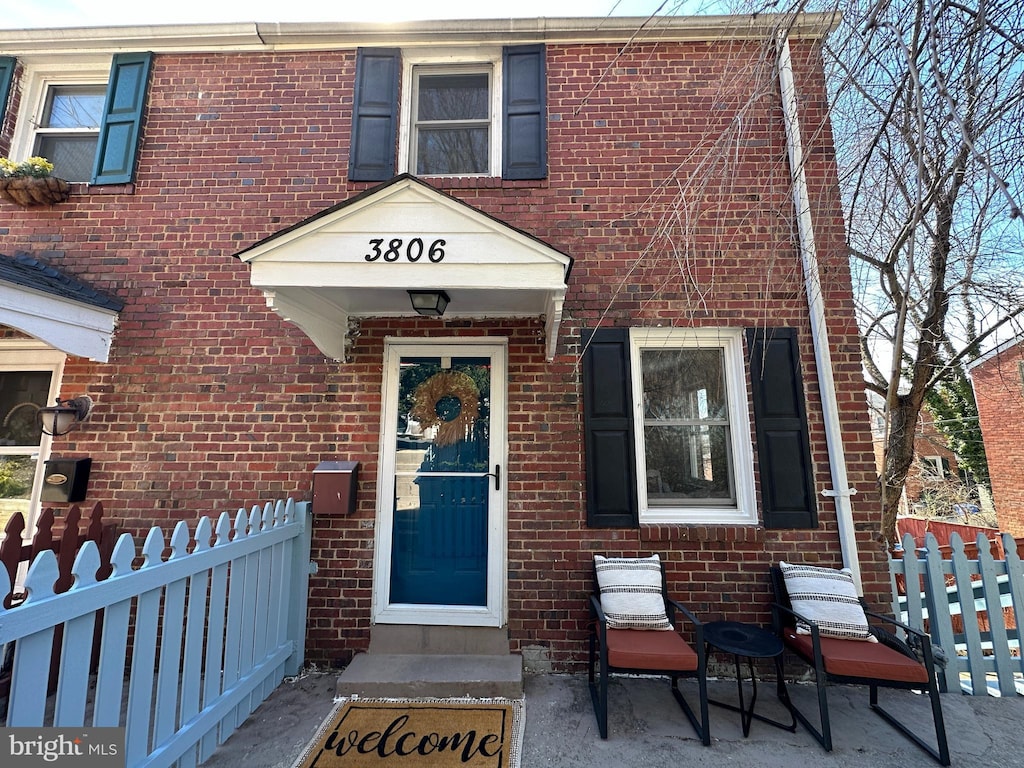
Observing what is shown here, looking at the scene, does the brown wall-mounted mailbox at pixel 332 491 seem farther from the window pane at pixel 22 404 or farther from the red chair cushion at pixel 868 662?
the red chair cushion at pixel 868 662

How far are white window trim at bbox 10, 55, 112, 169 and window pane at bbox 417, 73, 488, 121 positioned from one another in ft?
9.95

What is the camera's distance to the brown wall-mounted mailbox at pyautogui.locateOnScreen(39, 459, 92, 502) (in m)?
3.44

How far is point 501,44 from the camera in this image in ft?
13.8

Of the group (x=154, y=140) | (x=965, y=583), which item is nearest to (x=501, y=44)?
(x=154, y=140)

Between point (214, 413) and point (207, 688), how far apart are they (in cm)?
206

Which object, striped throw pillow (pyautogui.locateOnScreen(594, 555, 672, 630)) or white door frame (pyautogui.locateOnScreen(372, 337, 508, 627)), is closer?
striped throw pillow (pyautogui.locateOnScreen(594, 555, 672, 630))

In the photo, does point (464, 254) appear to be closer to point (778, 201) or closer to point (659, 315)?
point (659, 315)

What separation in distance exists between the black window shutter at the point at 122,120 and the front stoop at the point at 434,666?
180 inches

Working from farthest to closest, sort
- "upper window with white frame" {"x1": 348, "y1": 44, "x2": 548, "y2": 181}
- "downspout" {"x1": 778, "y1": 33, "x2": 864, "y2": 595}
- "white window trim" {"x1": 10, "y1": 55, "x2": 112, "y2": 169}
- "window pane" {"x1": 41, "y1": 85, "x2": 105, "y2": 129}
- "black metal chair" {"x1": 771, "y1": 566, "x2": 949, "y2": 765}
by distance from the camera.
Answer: "window pane" {"x1": 41, "y1": 85, "x2": 105, "y2": 129}, "white window trim" {"x1": 10, "y1": 55, "x2": 112, "y2": 169}, "upper window with white frame" {"x1": 348, "y1": 44, "x2": 548, "y2": 181}, "downspout" {"x1": 778, "y1": 33, "x2": 864, "y2": 595}, "black metal chair" {"x1": 771, "y1": 566, "x2": 949, "y2": 765}

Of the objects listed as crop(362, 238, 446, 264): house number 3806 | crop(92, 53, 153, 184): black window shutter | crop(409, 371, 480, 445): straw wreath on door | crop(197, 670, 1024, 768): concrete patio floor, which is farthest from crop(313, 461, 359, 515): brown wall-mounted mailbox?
crop(92, 53, 153, 184): black window shutter

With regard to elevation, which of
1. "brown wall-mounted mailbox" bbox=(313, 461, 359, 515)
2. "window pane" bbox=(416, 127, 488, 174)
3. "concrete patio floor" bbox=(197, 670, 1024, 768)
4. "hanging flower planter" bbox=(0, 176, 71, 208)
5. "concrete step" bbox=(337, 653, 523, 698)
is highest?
"window pane" bbox=(416, 127, 488, 174)

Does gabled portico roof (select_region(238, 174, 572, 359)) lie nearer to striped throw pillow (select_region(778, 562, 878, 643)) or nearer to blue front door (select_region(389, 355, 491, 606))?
blue front door (select_region(389, 355, 491, 606))

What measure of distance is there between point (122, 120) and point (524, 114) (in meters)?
3.69

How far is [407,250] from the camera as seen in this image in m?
2.81
